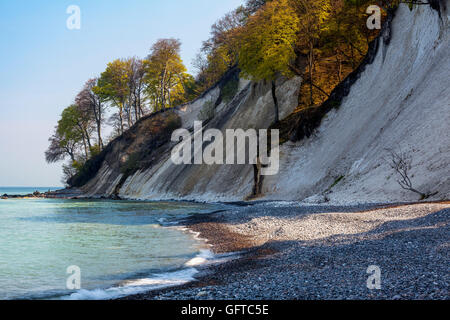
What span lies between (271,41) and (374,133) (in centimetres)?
1519

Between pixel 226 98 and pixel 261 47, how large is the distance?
1799cm

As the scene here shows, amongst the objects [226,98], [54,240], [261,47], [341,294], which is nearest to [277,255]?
[341,294]

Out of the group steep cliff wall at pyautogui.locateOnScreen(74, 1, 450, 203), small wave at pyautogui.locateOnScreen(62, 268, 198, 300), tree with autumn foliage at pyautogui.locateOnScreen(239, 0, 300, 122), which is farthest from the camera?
tree with autumn foliage at pyautogui.locateOnScreen(239, 0, 300, 122)

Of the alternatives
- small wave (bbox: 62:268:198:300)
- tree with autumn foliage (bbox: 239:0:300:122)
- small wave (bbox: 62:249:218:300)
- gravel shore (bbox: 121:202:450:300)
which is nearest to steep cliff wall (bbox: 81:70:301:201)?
tree with autumn foliage (bbox: 239:0:300:122)

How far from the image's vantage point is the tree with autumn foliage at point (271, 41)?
3569cm

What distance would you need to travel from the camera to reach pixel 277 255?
426 inches

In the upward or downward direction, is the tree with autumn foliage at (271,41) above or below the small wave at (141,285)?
above

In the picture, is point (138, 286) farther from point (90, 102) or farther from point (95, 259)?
point (90, 102)

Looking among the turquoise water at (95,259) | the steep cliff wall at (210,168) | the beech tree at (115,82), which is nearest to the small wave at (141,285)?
the turquoise water at (95,259)

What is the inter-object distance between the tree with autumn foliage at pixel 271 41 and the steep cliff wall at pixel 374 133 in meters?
3.90

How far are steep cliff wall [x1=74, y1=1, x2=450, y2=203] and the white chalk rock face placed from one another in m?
0.06

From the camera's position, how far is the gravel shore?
6688 mm

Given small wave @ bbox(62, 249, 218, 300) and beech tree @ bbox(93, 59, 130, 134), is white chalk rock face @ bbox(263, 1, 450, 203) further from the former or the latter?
beech tree @ bbox(93, 59, 130, 134)

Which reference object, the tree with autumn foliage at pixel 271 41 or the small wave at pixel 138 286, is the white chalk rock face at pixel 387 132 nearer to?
the tree with autumn foliage at pixel 271 41
